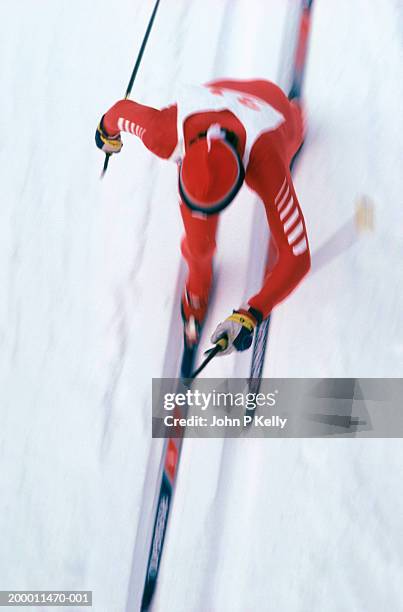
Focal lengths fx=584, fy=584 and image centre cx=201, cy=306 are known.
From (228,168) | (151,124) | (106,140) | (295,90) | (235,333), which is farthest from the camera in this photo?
(295,90)

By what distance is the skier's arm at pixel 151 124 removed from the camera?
1.20 m

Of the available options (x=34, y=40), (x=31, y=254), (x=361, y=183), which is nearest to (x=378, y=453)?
(x=361, y=183)

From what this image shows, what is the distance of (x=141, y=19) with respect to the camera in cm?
183

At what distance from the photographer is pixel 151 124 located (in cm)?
123

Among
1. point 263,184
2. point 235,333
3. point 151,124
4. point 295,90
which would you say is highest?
point 295,90

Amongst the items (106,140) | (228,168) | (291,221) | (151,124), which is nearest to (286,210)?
(291,221)

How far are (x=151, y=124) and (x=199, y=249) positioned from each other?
0.28m

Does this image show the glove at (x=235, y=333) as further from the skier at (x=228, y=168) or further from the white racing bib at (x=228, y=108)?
the white racing bib at (x=228, y=108)

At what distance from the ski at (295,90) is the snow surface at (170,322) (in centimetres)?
2

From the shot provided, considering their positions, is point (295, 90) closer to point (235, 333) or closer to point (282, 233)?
point (282, 233)

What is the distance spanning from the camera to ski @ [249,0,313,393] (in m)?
1.32

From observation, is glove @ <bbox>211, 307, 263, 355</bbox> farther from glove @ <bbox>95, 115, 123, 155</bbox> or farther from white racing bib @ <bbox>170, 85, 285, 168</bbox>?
glove @ <bbox>95, 115, 123, 155</bbox>

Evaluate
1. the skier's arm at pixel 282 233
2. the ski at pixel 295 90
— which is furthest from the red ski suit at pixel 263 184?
the ski at pixel 295 90

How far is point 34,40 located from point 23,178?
1.78 ft
